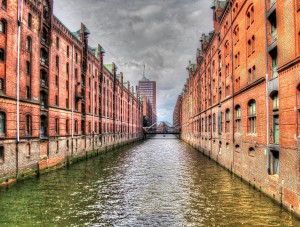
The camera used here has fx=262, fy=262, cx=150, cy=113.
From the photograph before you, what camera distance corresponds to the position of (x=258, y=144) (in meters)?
16.3

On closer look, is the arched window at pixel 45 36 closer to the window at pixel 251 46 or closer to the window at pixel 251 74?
the window at pixel 251 46

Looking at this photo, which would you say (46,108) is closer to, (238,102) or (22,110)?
(22,110)

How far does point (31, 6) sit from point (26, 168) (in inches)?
540

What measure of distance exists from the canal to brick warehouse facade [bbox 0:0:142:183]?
10.2 ft

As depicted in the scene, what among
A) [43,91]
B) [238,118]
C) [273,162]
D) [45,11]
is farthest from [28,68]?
[273,162]

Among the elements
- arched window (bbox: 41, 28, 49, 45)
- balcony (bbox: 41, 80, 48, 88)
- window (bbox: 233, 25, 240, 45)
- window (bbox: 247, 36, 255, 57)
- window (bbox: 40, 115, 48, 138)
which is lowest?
window (bbox: 40, 115, 48, 138)

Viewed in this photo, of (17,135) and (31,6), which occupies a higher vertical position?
(31,6)

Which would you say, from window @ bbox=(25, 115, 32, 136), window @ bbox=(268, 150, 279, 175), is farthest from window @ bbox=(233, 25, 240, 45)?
window @ bbox=(25, 115, 32, 136)

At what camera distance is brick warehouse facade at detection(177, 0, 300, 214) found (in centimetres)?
1155

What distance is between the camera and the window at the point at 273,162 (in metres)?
14.1

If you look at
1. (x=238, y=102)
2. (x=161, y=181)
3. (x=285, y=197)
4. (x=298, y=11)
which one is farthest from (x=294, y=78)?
(x=161, y=181)

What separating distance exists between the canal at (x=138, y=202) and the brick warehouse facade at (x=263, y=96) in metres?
1.37

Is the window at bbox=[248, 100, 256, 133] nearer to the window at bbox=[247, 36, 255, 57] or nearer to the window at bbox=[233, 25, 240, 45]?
the window at bbox=[247, 36, 255, 57]

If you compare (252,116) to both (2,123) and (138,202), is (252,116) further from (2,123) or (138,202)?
(2,123)
